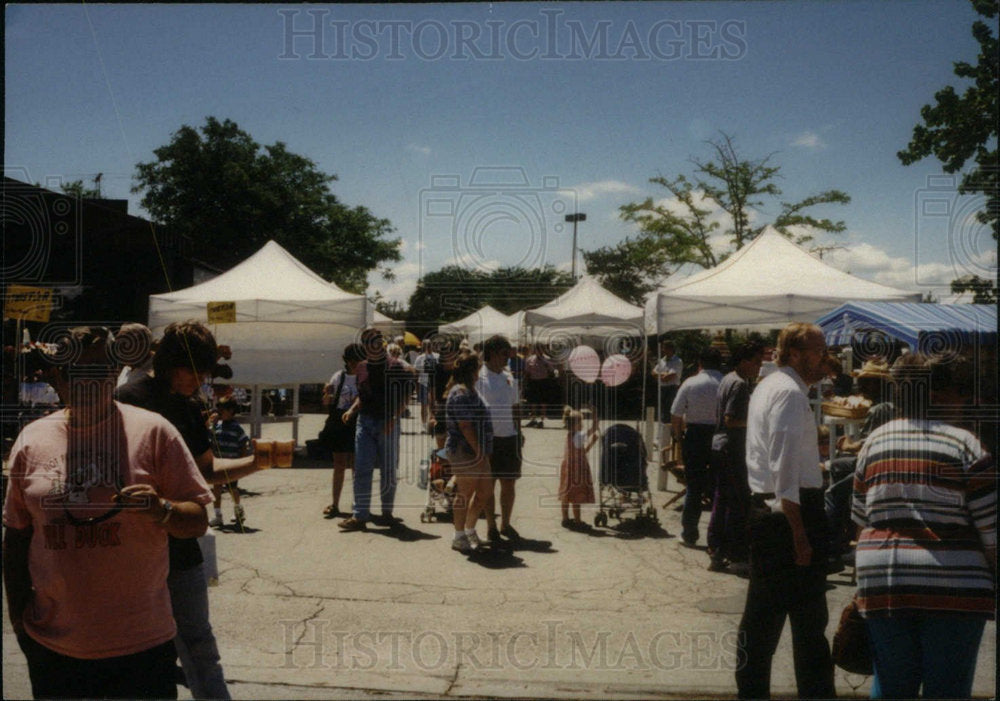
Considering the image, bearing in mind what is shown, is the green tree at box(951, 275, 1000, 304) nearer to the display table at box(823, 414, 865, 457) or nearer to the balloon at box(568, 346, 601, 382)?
the display table at box(823, 414, 865, 457)

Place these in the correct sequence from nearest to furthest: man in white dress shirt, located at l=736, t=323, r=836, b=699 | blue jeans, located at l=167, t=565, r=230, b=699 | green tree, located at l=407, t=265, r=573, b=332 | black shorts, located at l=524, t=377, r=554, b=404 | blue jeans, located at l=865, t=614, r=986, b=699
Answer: blue jeans, located at l=865, t=614, r=986, b=699, blue jeans, located at l=167, t=565, r=230, b=699, man in white dress shirt, located at l=736, t=323, r=836, b=699, black shorts, located at l=524, t=377, r=554, b=404, green tree, located at l=407, t=265, r=573, b=332

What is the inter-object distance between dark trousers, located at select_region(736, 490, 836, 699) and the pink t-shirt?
2.61 metres

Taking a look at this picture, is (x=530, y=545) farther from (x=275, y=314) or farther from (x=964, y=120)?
(x=964, y=120)

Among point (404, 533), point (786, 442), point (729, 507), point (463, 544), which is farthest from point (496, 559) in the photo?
point (786, 442)

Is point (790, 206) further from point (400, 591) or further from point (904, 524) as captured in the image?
point (904, 524)

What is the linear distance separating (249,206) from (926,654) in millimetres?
29180

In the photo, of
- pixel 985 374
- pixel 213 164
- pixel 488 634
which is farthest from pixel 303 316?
pixel 213 164

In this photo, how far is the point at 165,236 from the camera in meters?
19.4

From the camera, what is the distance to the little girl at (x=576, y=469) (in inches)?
323

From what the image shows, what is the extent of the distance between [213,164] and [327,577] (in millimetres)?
25674

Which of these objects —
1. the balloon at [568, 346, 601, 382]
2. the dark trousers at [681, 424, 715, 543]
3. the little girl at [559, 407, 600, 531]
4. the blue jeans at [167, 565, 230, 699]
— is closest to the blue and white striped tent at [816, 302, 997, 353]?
the dark trousers at [681, 424, 715, 543]

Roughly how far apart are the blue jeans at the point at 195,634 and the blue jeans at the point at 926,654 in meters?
2.73

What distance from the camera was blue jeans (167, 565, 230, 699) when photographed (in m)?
3.22

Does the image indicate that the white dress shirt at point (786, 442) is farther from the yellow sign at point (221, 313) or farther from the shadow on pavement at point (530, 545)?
the yellow sign at point (221, 313)
